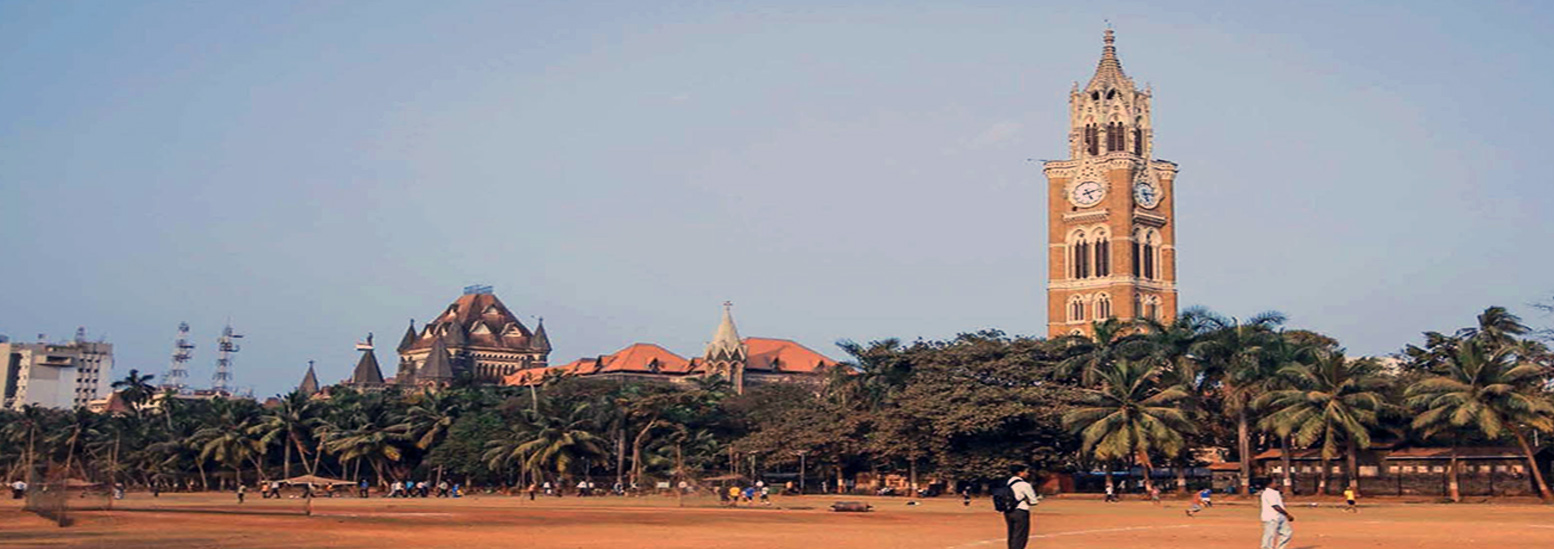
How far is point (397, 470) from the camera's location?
104 m

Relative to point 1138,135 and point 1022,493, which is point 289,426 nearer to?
point 1138,135

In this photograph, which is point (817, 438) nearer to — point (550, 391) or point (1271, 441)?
point (1271, 441)

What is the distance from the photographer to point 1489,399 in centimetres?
6178

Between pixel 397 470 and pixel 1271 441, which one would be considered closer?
pixel 1271 441

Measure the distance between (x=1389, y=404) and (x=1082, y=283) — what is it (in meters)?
74.8

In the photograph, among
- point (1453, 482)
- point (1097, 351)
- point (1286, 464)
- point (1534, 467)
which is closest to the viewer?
point (1534, 467)

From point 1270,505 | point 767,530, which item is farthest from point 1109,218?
point 1270,505

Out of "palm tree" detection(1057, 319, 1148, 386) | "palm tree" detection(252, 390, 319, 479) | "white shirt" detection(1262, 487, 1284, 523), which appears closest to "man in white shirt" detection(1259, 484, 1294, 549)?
"white shirt" detection(1262, 487, 1284, 523)

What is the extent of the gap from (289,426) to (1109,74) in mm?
86118

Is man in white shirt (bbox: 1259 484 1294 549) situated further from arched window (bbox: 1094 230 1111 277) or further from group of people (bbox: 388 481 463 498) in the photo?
arched window (bbox: 1094 230 1111 277)

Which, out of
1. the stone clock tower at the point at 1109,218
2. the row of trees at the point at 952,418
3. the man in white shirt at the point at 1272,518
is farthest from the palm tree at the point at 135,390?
the man in white shirt at the point at 1272,518

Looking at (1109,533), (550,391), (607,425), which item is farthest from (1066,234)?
(1109,533)

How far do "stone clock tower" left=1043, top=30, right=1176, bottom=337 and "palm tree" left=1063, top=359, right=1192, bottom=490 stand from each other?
224 ft

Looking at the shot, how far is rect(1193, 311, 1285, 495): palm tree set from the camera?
70.8 meters
